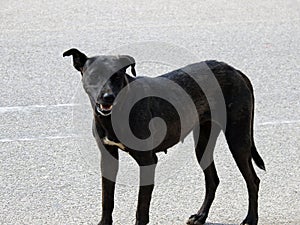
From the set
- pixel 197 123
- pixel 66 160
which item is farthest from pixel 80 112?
pixel 197 123

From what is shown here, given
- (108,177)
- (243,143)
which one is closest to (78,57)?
(108,177)

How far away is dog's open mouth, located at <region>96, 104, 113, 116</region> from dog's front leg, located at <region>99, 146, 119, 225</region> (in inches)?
17.5

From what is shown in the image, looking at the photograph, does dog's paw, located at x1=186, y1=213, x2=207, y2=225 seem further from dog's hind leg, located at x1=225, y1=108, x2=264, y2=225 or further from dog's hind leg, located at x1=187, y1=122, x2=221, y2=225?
dog's hind leg, located at x1=225, y1=108, x2=264, y2=225

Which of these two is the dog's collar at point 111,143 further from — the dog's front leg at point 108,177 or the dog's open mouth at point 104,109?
the dog's open mouth at point 104,109

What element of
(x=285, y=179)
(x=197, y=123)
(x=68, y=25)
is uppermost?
(x=197, y=123)

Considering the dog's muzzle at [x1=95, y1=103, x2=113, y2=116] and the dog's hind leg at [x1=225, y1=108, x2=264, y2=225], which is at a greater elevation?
the dog's muzzle at [x1=95, y1=103, x2=113, y2=116]

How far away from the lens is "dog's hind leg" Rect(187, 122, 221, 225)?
18.0ft

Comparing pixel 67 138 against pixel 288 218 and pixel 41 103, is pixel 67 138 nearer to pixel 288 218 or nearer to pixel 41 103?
pixel 41 103

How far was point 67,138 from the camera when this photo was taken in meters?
7.14

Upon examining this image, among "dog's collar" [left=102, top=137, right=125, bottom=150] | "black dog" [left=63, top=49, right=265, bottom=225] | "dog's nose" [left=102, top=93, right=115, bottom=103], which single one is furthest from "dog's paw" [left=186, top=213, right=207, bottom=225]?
"dog's nose" [left=102, top=93, right=115, bottom=103]

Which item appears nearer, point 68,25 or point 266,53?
point 266,53

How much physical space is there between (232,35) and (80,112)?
11.2 ft

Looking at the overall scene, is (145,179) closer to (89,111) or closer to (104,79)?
(104,79)

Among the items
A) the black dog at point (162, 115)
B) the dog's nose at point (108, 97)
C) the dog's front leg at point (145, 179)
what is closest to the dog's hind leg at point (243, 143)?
the black dog at point (162, 115)
